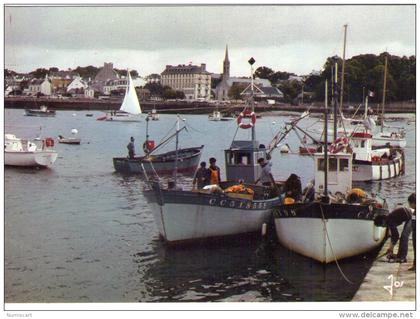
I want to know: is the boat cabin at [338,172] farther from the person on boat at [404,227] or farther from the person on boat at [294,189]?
the person on boat at [404,227]

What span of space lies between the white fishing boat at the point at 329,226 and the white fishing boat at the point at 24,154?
18858 mm

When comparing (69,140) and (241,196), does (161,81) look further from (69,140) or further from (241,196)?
(241,196)

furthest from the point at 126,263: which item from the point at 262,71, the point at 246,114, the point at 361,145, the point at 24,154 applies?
the point at 262,71

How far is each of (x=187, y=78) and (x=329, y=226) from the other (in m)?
23.6

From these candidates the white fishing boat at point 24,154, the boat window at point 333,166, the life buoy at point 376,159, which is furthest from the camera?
the life buoy at point 376,159

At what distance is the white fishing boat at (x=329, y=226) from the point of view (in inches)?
569

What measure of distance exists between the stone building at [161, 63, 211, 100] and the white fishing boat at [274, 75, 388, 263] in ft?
46.2

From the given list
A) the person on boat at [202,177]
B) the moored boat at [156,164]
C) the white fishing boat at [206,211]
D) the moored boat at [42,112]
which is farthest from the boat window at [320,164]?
the moored boat at [42,112]

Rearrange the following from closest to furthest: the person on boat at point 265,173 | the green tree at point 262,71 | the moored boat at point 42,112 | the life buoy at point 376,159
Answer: the person on boat at point 265,173 → the green tree at point 262,71 → the life buoy at point 376,159 → the moored boat at point 42,112

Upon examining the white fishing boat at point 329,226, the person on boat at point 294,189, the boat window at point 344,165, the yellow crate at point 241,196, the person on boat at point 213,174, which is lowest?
the white fishing boat at point 329,226

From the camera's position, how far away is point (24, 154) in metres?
32.4

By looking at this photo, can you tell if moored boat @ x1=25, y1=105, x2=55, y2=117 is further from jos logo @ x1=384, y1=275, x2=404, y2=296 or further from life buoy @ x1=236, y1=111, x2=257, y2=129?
jos logo @ x1=384, y1=275, x2=404, y2=296
